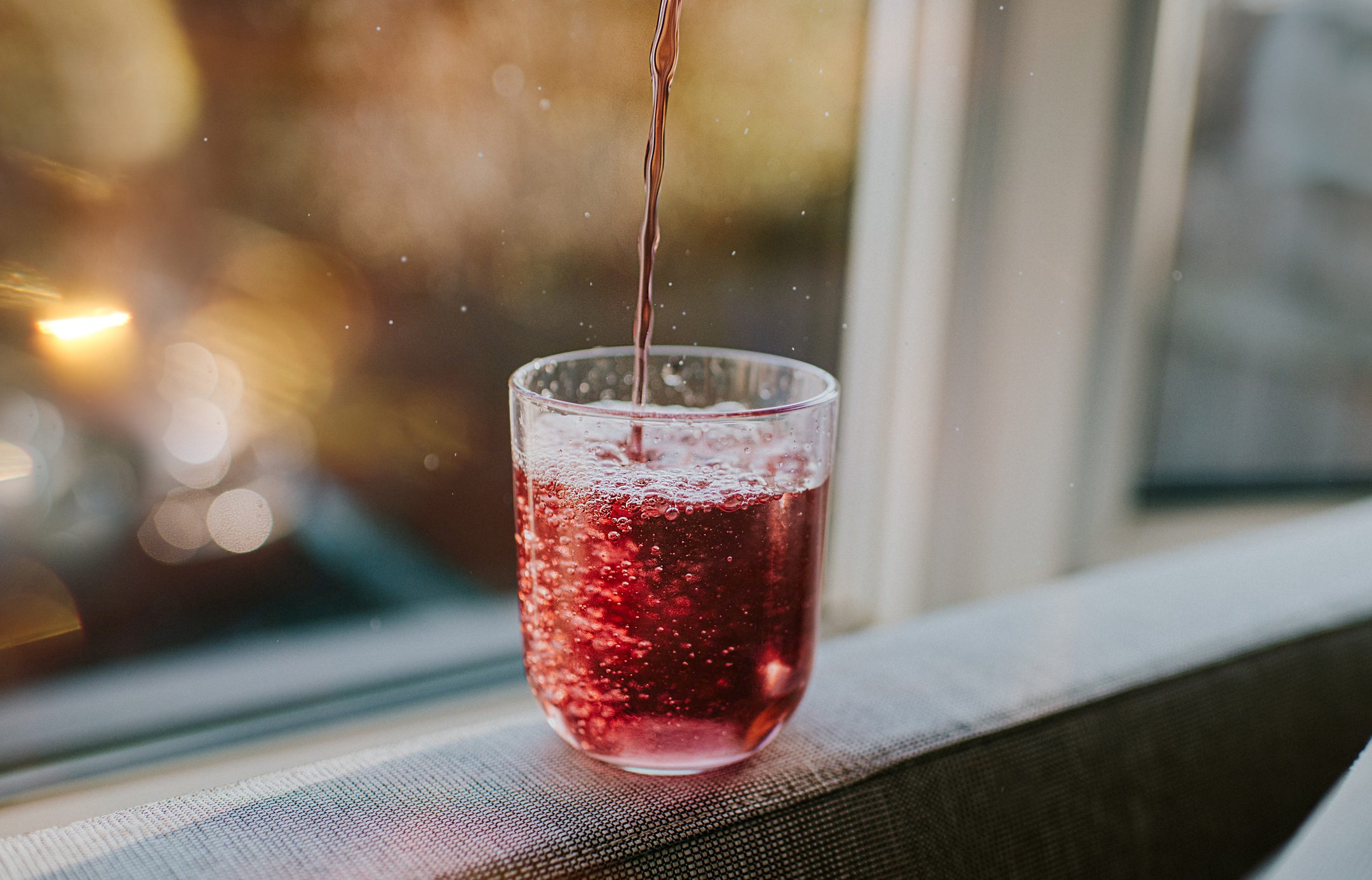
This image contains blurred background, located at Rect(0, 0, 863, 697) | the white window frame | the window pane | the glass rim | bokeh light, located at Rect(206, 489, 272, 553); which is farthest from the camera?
the window pane

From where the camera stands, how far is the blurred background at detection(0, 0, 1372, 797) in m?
0.77

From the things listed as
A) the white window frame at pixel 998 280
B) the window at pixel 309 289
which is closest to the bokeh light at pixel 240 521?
the window at pixel 309 289

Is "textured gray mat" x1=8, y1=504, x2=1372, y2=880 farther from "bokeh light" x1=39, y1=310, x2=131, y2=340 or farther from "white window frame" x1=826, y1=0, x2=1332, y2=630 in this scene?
"bokeh light" x1=39, y1=310, x2=131, y2=340

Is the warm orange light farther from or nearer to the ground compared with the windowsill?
farther from the ground

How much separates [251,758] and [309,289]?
0.40 meters

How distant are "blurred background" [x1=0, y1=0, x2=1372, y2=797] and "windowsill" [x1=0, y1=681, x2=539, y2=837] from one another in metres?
0.02

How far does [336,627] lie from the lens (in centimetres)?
96

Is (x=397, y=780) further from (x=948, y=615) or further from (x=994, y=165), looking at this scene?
(x=994, y=165)

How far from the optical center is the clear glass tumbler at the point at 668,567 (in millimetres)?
584

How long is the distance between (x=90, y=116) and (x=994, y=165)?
2.68 feet

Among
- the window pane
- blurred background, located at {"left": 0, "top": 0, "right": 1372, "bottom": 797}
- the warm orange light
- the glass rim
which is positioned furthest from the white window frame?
the warm orange light

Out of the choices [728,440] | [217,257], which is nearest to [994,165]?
[728,440]

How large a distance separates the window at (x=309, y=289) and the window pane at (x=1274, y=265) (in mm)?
615

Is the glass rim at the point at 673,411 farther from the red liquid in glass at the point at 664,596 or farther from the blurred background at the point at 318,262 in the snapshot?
the blurred background at the point at 318,262
